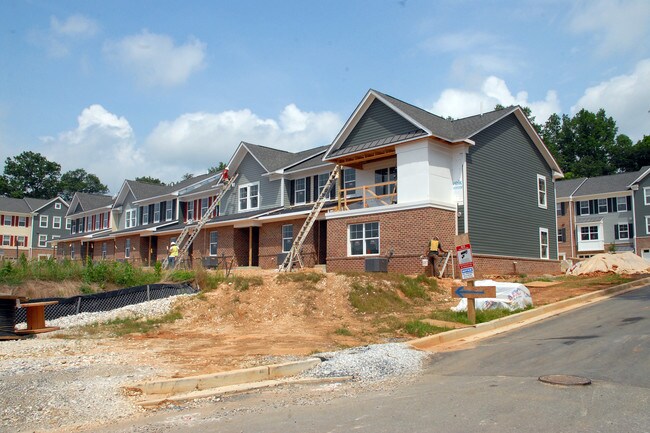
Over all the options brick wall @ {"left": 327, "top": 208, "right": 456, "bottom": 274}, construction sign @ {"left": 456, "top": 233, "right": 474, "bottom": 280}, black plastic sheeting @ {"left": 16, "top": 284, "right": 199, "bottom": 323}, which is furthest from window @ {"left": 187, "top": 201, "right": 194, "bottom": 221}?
construction sign @ {"left": 456, "top": 233, "right": 474, "bottom": 280}

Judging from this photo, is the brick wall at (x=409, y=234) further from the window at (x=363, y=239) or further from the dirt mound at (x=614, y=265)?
the dirt mound at (x=614, y=265)

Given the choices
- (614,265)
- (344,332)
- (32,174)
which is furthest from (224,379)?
(32,174)

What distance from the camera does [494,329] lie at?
14188mm

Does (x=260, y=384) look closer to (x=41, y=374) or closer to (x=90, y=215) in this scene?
(x=41, y=374)

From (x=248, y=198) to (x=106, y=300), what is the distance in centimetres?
2142

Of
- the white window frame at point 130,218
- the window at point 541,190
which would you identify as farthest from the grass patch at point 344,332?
the white window frame at point 130,218

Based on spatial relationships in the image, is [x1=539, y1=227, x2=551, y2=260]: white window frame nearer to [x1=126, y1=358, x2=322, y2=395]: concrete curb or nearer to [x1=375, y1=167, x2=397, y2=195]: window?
[x1=375, y1=167, x2=397, y2=195]: window

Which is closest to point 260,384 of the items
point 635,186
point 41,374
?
point 41,374

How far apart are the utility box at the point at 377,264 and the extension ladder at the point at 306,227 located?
4.58m

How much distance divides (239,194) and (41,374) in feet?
99.6

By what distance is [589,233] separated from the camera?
57.5m

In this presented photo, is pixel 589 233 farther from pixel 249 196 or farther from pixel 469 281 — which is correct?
pixel 469 281

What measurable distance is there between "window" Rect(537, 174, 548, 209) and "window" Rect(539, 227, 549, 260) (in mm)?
1437

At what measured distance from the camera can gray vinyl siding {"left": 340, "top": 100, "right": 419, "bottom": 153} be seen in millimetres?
27891
